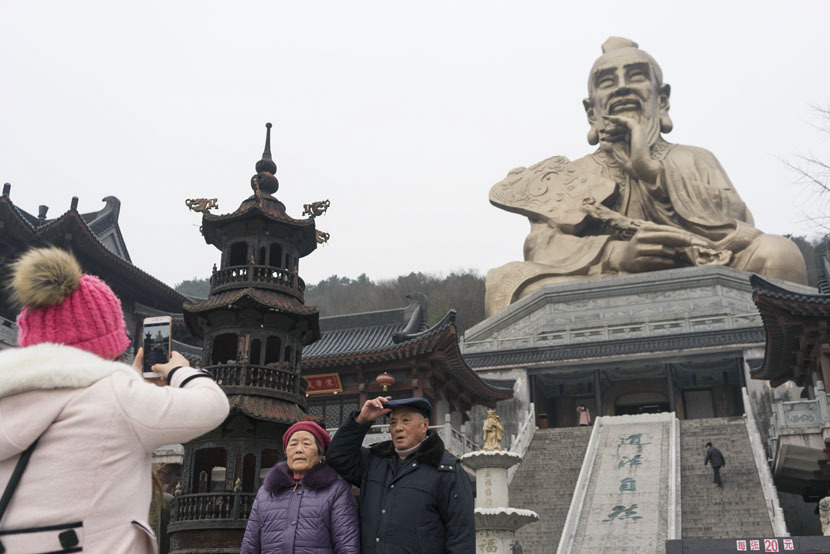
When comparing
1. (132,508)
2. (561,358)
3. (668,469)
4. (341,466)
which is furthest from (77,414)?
(561,358)

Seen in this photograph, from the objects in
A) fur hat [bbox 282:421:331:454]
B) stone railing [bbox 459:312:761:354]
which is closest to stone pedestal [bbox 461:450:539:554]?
fur hat [bbox 282:421:331:454]

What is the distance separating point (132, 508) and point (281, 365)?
1122cm

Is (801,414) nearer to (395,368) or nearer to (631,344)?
(395,368)

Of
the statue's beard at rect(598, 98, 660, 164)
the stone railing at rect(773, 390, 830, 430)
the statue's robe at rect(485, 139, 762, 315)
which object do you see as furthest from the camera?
the statue's beard at rect(598, 98, 660, 164)

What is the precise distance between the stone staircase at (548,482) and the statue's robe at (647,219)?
38.4 feet

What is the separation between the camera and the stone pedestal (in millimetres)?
12016

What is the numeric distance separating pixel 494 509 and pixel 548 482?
6.72 metres

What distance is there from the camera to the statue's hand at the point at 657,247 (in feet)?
102

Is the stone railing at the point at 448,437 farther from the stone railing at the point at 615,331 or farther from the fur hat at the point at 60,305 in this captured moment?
the fur hat at the point at 60,305

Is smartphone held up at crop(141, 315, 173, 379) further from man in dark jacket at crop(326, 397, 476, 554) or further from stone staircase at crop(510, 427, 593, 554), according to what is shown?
stone staircase at crop(510, 427, 593, 554)

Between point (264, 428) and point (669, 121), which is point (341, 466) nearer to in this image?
point (264, 428)

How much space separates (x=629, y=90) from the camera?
35.6 m

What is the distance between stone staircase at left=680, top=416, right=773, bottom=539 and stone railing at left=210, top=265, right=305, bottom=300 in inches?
331

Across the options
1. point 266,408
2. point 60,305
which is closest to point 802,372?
point 266,408
